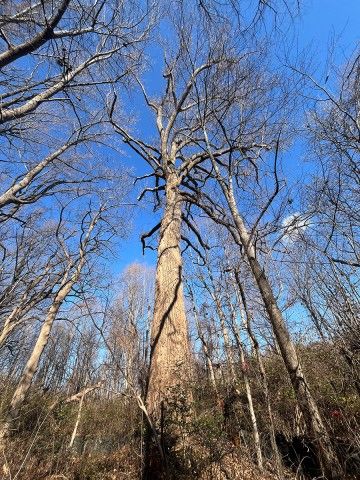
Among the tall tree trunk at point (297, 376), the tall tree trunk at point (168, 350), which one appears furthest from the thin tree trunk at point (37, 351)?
the tall tree trunk at point (297, 376)

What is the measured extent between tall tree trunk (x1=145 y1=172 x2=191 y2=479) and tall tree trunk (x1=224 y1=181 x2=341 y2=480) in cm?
109

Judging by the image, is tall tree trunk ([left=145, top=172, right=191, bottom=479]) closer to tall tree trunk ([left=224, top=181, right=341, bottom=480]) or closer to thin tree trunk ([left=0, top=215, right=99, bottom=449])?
tall tree trunk ([left=224, top=181, right=341, bottom=480])

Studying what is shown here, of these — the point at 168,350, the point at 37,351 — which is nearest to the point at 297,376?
the point at 168,350

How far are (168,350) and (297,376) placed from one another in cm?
152

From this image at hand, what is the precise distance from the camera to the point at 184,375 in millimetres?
3240

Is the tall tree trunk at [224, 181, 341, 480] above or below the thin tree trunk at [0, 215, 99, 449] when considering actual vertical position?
below

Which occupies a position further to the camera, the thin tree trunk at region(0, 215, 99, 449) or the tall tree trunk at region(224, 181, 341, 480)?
the thin tree trunk at region(0, 215, 99, 449)

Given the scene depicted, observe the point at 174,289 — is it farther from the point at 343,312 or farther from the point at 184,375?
the point at 343,312

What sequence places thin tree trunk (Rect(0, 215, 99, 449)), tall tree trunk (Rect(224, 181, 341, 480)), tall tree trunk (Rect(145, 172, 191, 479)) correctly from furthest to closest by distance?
thin tree trunk (Rect(0, 215, 99, 449)), tall tree trunk (Rect(145, 172, 191, 479)), tall tree trunk (Rect(224, 181, 341, 480))

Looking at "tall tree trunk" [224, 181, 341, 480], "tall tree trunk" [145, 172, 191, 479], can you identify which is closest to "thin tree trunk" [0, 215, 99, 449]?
"tall tree trunk" [145, 172, 191, 479]

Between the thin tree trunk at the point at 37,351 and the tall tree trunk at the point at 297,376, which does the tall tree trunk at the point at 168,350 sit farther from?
the thin tree trunk at the point at 37,351

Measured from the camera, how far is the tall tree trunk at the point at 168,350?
8.84 feet

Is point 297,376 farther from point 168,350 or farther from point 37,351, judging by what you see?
point 37,351

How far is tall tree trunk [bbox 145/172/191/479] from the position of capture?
2693 millimetres
